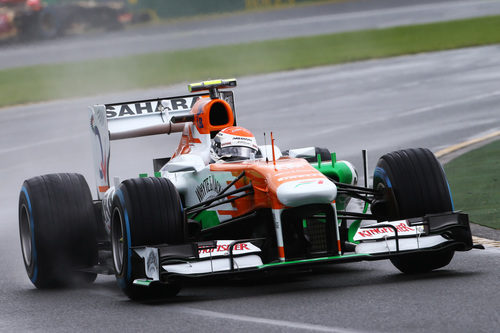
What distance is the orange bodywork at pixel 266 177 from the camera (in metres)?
8.71

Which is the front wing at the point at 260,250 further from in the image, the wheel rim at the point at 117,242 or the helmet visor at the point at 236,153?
the helmet visor at the point at 236,153

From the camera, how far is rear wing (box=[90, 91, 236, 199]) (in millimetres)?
11648

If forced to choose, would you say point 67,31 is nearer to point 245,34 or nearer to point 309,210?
point 245,34

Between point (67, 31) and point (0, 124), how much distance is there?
2371cm

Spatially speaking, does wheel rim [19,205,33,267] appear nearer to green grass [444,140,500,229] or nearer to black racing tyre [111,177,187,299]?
black racing tyre [111,177,187,299]

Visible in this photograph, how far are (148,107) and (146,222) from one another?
11.5ft

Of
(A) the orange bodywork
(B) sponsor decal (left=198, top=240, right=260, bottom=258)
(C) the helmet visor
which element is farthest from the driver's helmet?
(B) sponsor decal (left=198, top=240, right=260, bottom=258)

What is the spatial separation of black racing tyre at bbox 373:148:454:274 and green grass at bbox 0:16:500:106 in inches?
865

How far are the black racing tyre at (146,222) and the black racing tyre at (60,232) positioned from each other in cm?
132

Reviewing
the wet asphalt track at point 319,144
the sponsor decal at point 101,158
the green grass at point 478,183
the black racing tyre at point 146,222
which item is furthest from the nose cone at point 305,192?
the sponsor decal at point 101,158

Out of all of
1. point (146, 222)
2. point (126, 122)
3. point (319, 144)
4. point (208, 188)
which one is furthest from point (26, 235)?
point (319, 144)

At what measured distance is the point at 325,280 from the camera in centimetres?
934

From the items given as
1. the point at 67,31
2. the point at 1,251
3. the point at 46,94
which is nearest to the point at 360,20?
the point at 67,31

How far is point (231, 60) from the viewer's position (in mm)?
36719
